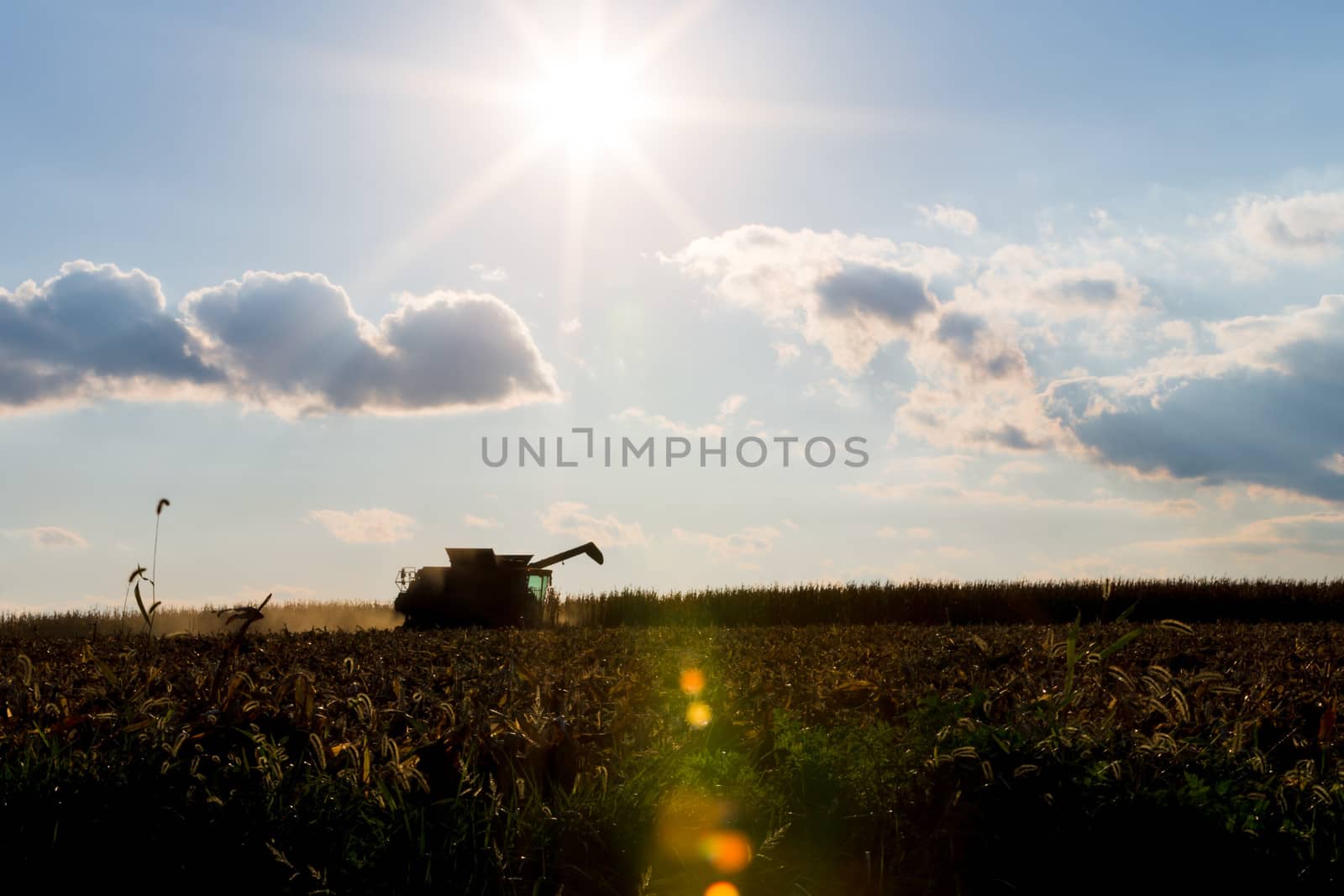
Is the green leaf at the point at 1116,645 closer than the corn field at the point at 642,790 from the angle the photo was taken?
No

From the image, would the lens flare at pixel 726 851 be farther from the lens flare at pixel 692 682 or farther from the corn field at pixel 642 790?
the lens flare at pixel 692 682

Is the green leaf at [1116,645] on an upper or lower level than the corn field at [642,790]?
upper

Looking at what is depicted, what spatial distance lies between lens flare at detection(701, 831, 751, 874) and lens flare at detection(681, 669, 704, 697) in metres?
1.40

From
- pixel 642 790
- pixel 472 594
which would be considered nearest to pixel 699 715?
pixel 642 790

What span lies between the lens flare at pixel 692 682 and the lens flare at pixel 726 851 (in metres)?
1.40

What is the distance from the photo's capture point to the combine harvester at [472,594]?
76.2 ft

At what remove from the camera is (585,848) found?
385 centimetres

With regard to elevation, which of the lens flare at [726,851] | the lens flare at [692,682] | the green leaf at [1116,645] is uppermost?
the green leaf at [1116,645]

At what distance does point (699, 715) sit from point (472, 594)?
19020 millimetres

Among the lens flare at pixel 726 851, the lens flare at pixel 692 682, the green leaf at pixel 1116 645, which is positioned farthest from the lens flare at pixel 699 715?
the green leaf at pixel 1116 645

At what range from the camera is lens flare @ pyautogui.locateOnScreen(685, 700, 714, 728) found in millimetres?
4766

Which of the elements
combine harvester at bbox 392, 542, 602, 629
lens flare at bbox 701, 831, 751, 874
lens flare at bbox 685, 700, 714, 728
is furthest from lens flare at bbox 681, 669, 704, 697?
combine harvester at bbox 392, 542, 602, 629

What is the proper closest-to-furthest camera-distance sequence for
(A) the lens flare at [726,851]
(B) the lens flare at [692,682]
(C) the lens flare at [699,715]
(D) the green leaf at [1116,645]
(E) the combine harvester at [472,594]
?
1. (A) the lens flare at [726,851]
2. (D) the green leaf at [1116,645]
3. (C) the lens flare at [699,715]
4. (B) the lens flare at [692,682]
5. (E) the combine harvester at [472,594]

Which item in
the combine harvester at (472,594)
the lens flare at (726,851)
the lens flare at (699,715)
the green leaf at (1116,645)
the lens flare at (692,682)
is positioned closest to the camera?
the lens flare at (726,851)
